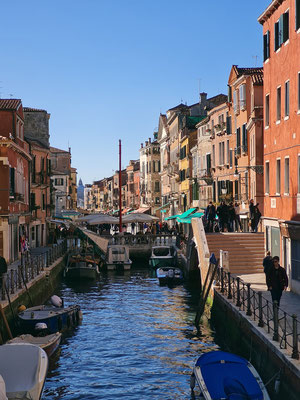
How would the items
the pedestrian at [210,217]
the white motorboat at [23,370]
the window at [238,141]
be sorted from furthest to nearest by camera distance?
Answer: the window at [238,141] < the pedestrian at [210,217] < the white motorboat at [23,370]

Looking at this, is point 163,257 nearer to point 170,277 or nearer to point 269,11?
point 170,277

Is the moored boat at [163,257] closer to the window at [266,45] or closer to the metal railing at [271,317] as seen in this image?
the metal railing at [271,317]

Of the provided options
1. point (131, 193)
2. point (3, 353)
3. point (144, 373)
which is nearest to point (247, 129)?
point (144, 373)

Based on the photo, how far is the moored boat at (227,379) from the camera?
1400 cm

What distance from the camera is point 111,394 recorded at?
17.9 meters

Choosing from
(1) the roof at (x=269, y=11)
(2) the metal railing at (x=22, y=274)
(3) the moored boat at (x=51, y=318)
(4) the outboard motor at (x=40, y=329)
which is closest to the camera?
(4) the outboard motor at (x=40, y=329)

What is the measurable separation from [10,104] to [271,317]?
2727cm

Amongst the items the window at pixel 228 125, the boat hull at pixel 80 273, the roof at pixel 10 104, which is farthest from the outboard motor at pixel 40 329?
the window at pixel 228 125

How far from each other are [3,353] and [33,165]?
39.6m

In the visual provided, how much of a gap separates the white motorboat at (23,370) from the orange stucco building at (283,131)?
1137 centimetres

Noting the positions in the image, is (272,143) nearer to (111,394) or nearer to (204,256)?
(204,256)

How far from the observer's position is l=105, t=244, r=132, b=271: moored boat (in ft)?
161

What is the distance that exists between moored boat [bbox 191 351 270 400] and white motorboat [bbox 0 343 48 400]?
143 inches

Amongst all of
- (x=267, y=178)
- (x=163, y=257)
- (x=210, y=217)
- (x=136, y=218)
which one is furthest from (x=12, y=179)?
(x=136, y=218)
